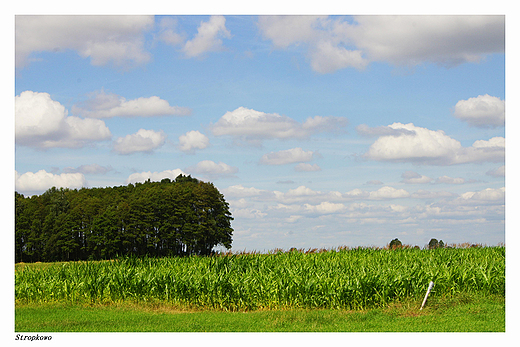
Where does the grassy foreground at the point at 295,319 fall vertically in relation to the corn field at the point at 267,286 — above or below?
below

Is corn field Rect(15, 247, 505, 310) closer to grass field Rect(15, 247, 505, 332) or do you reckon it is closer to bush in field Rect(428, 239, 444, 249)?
grass field Rect(15, 247, 505, 332)

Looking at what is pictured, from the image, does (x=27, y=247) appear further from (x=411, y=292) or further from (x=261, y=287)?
(x=411, y=292)

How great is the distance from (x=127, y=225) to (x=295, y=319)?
1148 inches

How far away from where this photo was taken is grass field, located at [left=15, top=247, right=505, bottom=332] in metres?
10.8

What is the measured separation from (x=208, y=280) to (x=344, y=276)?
13.5 ft

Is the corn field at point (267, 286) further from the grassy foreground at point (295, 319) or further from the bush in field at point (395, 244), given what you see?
the bush in field at point (395, 244)

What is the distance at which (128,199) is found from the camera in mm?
39781

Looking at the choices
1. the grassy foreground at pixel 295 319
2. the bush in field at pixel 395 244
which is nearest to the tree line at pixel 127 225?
→ the bush in field at pixel 395 244

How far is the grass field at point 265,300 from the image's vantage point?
10.8 m

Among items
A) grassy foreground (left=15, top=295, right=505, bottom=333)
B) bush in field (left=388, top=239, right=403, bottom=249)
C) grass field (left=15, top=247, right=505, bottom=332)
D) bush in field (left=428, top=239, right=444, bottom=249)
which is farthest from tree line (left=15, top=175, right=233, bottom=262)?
grassy foreground (left=15, top=295, right=505, bottom=333)

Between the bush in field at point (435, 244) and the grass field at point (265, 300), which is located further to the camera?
the bush in field at point (435, 244)

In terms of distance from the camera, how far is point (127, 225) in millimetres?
37562

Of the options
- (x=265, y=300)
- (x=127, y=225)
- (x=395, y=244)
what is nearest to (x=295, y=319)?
(x=265, y=300)

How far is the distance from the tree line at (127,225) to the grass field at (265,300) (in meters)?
21.7
